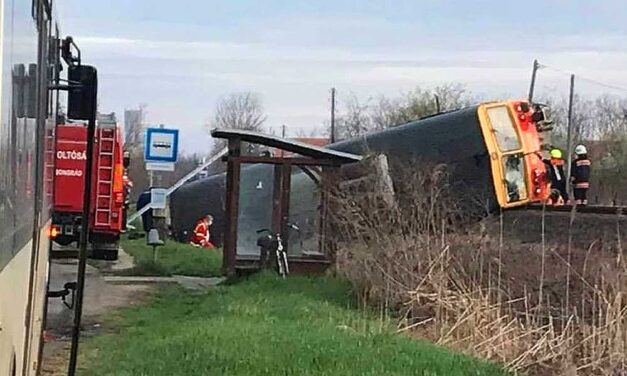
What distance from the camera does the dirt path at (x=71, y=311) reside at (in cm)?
1430

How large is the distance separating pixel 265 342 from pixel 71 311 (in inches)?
237

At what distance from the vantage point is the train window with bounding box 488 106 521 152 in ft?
86.4

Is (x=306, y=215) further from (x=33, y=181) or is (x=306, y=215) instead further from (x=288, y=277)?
(x=33, y=181)

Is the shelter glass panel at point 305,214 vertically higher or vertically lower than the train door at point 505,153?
lower

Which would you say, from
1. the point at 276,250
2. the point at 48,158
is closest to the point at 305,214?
the point at 276,250

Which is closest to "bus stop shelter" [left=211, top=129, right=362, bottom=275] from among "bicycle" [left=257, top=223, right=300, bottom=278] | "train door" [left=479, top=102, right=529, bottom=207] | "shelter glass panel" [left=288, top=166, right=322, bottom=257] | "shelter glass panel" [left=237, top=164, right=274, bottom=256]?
"shelter glass panel" [left=288, top=166, right=322, bottom=257]

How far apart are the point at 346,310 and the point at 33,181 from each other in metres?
9.73

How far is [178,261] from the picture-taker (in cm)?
2702

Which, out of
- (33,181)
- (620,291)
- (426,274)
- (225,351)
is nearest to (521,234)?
(426,274)

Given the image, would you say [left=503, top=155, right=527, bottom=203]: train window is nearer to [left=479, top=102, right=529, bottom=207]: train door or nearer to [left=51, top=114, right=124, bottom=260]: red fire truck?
[left=479, top=102, right=529, bottom=207]: train door

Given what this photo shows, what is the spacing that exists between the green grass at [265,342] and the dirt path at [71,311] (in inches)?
12.6

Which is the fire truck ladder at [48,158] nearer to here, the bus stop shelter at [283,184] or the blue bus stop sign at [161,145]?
the bus stop shelter at [283,184]

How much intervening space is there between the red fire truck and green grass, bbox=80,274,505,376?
4.00 m

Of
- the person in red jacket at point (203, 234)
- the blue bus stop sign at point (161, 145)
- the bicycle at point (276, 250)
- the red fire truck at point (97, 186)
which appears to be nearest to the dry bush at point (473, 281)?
the bicycle at point (276, 250)
